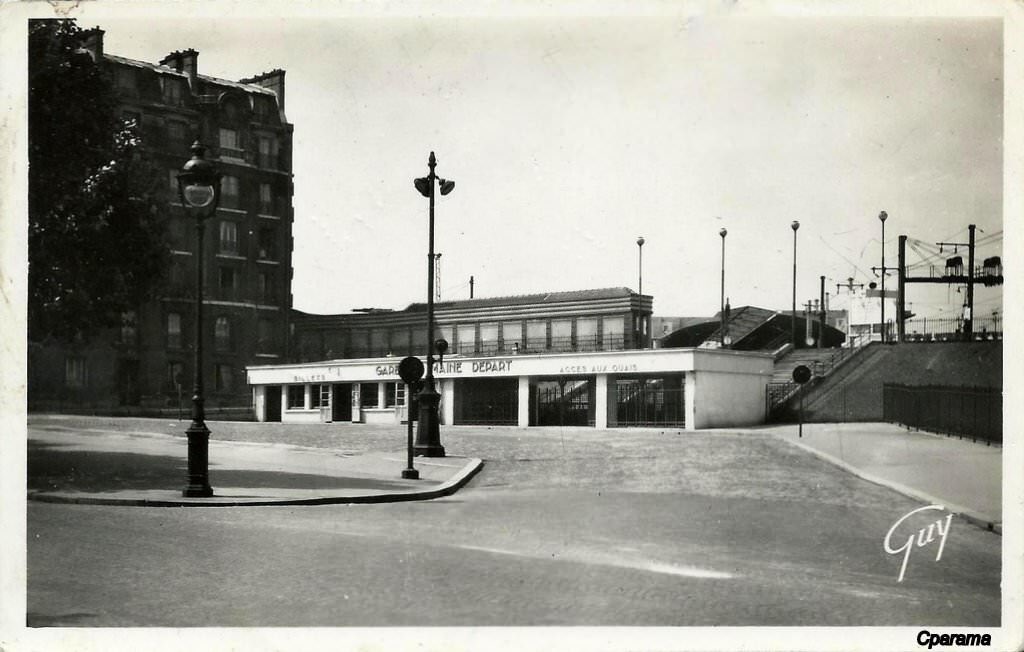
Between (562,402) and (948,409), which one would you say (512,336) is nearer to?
(562,402)

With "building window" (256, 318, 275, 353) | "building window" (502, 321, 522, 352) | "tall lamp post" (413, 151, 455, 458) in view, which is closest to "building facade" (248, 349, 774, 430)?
"building window" (502, 321, 522, 352)

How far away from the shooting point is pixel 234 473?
1716cm

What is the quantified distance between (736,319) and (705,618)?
18.1 meters

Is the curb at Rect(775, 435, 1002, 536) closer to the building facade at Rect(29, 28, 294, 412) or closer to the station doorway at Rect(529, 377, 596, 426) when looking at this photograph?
the building facade at Rect(29, 28, 294, 412)

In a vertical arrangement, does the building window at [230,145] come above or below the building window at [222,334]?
above

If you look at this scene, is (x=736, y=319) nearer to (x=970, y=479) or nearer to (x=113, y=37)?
(x=970, y=479)

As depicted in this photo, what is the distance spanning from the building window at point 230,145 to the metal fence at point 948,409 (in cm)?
929

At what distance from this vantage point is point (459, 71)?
10.0 m

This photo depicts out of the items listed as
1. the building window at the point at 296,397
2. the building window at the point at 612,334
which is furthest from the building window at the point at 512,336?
the building window at the point at 296,397

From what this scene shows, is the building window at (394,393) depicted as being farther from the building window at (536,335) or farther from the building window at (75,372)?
the building window at (75,372)

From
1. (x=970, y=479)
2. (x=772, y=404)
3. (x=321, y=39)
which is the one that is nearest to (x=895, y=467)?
(x=970, y=479)

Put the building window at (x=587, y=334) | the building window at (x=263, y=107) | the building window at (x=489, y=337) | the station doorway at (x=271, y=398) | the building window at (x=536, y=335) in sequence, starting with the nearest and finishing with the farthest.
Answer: the building window at (x=263, y=107) < the station doorway at (x=271, y=398) < the building window at (x=489, y=337) < the building window at (x=536, y=335) < the building window at (x=587, y=334)

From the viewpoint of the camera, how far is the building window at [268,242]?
36.1 feet

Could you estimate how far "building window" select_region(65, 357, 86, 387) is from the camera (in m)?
11.2
